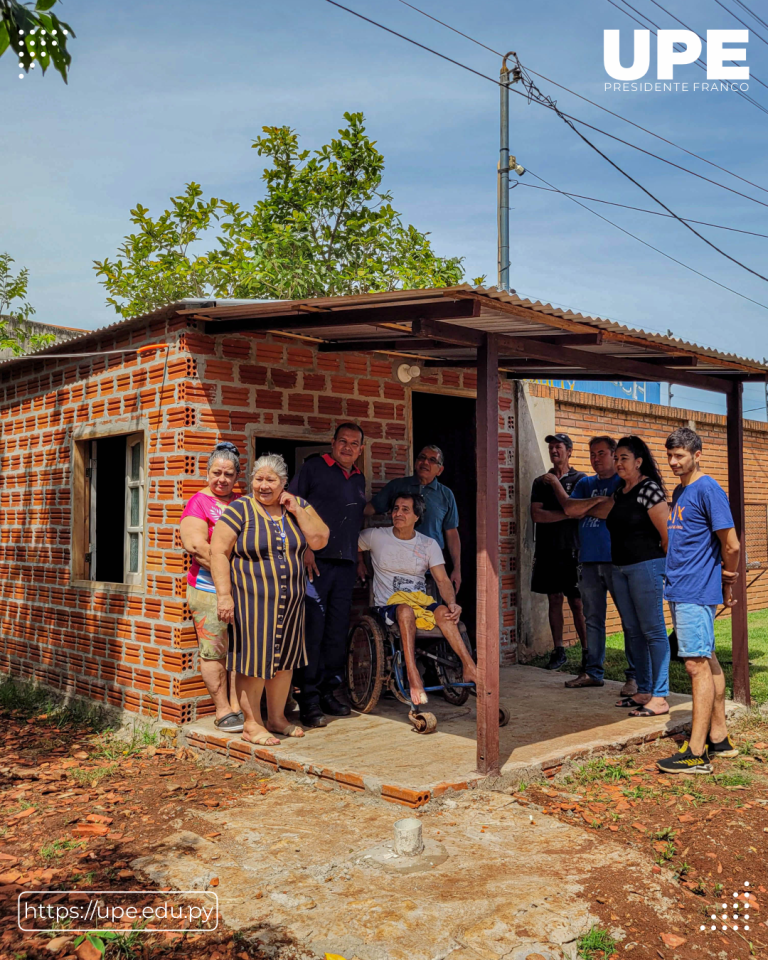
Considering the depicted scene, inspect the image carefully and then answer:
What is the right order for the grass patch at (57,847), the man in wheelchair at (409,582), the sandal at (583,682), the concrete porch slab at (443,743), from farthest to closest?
the sandal at (583,682), the man in wheelchair at (409,582), the concrete porch slab at (443,743), the grass patch at (57,847)

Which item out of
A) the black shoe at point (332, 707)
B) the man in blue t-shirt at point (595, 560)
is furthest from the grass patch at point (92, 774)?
the man in blue t-shirt at point (595, 560)

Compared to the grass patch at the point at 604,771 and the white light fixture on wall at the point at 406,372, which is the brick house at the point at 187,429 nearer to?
the white light fixture on wall at the point at 406,372

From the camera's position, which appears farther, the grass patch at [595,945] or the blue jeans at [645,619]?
the blue jeans at [645,619]

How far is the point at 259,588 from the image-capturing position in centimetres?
595

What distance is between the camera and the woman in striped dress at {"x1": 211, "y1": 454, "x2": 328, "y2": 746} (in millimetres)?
5938

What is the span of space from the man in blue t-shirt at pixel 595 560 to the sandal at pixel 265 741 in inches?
122

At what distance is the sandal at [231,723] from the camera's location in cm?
640

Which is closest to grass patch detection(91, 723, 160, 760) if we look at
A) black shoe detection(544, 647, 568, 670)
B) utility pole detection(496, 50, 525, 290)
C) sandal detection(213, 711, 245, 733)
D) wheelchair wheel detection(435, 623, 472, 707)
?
sandal detection(213, 711, 245, 733)

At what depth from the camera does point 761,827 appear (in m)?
4.87

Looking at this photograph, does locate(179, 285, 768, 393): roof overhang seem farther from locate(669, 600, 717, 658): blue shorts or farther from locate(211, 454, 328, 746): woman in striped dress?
locate(669, 600, 717, 658): blue shorts

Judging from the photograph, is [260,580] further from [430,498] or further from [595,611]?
[595,611]

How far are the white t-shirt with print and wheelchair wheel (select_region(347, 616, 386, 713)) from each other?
0.23 metres

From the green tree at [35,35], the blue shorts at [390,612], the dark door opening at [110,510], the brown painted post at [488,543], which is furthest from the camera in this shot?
the dark door opening at [110,510]

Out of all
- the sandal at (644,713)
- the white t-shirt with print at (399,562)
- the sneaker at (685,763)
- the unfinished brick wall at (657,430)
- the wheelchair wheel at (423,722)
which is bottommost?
the sneaker at (685,763)
